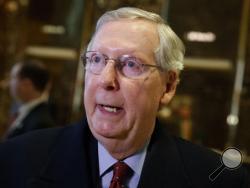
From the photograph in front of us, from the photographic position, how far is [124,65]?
180 cm

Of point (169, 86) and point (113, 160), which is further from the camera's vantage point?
point (169, 86)

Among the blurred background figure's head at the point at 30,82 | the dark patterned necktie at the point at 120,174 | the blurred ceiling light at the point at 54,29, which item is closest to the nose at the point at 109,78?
the dark patterned necktie at the point at 120,174

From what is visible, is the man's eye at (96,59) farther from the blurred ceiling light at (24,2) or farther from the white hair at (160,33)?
the blurred ceiling light at (24,2)

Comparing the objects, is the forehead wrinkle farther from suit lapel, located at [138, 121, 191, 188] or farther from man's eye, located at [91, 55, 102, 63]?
suit lapel, located at [138, 121, 191, 188]

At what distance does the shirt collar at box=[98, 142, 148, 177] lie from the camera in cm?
186

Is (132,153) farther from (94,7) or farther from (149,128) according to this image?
(94,7)

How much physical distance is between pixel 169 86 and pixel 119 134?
0.33m

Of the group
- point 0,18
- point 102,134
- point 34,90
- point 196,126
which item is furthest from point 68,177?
point 0,18

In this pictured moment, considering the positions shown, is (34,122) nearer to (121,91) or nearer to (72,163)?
(72,163)

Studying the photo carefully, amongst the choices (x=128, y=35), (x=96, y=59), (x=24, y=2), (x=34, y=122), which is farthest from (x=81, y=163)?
(x=24, y=2)

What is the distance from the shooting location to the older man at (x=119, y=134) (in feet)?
5.86

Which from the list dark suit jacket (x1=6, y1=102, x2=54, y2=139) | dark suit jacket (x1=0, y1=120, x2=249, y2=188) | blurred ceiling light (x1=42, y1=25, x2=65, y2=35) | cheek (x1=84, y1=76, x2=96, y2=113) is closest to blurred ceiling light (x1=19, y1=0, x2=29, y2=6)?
blurred ceiling light (x1=42, y1=25, x2=65, y2=35)

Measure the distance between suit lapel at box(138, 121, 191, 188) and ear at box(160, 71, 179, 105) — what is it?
14 centimetres

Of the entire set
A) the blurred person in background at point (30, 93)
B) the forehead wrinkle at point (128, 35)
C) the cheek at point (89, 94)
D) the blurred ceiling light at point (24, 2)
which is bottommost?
the blurred person in background at point (30, 93)
